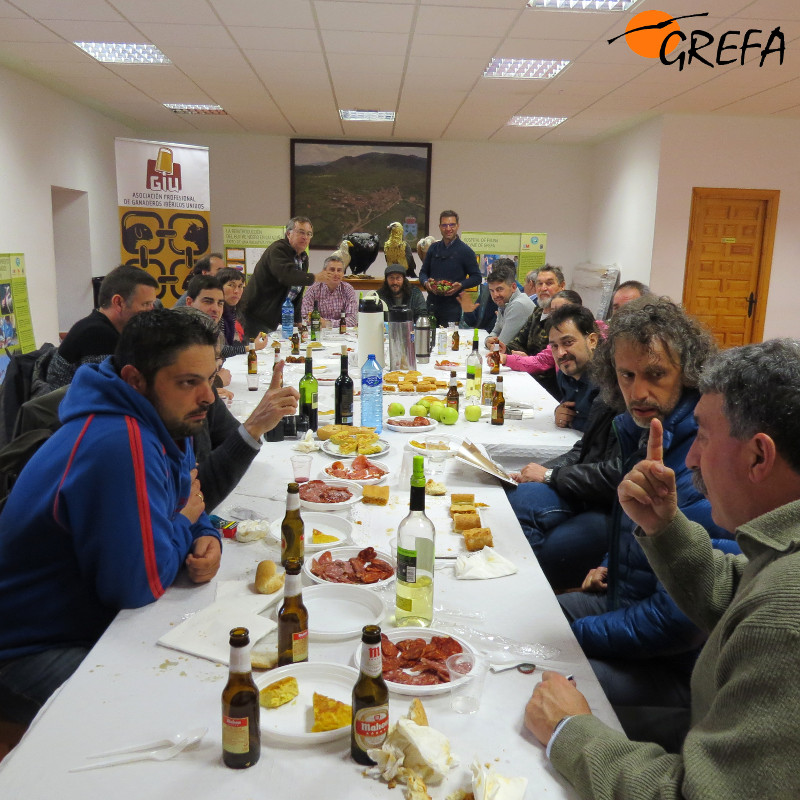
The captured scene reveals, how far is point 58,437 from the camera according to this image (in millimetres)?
1508

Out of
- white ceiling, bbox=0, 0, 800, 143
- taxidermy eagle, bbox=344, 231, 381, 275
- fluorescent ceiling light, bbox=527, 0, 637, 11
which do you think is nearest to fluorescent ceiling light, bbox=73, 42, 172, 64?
white ceiling, bbox=0, 0, 800, 143

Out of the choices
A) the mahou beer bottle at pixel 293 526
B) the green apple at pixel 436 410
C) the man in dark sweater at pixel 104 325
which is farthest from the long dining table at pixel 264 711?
the man in dark sweater at pixel 104 325

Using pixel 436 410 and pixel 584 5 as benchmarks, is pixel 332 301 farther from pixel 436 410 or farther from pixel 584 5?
pixel 436 410

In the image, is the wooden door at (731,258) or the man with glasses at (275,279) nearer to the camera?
the man with glasses at (275,279)

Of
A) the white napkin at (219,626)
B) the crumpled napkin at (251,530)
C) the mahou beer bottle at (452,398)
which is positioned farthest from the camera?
the mahou beer bottle at (452,398)

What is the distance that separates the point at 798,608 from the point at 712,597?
22.0 inches

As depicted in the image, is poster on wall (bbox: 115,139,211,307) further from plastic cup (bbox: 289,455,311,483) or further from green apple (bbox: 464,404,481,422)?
plastic cup (bbox: 289,455,311,483)

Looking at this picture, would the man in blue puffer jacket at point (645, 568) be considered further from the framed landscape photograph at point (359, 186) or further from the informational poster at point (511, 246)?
the framed landscape photograph at point (359, 186)

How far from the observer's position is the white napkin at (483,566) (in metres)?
1.62

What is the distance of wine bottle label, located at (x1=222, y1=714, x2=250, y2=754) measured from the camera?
98 cm

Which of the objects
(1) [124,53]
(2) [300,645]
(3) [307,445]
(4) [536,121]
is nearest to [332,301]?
(1) [124,53]

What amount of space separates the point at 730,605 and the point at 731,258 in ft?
28.0

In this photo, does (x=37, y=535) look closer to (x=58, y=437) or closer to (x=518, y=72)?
(x=58, y=437)

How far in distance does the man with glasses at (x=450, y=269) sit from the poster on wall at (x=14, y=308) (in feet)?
13.3
